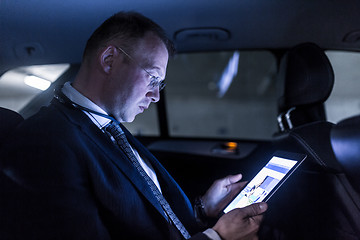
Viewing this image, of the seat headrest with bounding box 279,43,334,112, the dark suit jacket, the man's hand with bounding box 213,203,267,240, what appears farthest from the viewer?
the seat headrest with bounding box 279,43,334,112

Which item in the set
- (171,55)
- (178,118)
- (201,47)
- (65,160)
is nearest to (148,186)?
(65,160)

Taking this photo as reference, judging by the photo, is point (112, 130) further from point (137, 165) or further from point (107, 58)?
point (107, 58)

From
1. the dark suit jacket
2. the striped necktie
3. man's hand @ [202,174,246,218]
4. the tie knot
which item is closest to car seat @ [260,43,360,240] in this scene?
man's hand @ [202,174,246,218]

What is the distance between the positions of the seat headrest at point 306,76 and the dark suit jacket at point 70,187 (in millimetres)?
1009

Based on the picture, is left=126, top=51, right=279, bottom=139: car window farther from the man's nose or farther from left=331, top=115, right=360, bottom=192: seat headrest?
left=331, top=115, right=360, bottom=192: seat headrest

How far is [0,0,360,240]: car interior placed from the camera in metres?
1.11

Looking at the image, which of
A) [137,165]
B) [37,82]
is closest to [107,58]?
[137,165]

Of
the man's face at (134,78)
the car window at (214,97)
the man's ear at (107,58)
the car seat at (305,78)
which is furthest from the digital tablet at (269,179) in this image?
the car window at (214,97)

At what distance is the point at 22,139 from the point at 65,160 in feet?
0.52

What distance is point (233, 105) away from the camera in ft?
61.4

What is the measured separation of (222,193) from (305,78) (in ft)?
2.58

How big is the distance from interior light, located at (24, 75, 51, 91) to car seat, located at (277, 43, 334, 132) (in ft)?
5.96

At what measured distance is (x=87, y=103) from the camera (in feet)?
3.46

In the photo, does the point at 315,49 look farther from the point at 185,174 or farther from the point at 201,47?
the point at 185,174
